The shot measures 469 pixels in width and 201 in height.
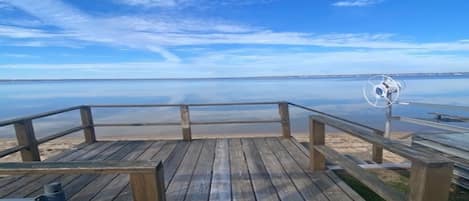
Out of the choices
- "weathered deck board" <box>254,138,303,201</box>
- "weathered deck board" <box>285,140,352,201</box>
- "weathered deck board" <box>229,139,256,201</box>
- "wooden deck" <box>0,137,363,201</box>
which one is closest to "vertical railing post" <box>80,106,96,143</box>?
"wooden deck" <box>0,137,363,201</box>

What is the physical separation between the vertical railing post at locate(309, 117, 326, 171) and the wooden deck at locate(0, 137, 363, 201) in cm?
10

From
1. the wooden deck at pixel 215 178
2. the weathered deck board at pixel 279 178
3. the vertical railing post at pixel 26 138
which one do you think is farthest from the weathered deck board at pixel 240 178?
the vertical railing post at pixel 26 138

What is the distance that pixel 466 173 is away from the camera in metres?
3.57

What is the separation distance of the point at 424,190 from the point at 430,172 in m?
0.11

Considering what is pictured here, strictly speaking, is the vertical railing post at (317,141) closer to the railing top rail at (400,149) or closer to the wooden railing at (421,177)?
the railing top rail at (400,149)

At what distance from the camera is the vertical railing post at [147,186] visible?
1.45 meters

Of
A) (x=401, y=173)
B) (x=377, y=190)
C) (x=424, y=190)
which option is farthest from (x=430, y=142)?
(x=424, y=190)

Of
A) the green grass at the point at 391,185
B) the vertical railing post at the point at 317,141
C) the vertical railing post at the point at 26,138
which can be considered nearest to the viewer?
the vertical railing post at the point at 317,141

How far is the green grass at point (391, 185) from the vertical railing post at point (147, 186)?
2.95 m

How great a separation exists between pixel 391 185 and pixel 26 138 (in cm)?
547

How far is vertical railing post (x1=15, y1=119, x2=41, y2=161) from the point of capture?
3805 mm

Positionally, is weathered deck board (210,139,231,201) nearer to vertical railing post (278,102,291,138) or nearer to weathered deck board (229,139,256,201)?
weathered deck board (229,139,256,201)

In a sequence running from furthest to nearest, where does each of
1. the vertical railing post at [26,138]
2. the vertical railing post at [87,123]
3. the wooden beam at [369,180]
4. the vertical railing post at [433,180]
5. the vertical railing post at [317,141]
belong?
the vertical railing post at [87,123] < the vertical railing post at [26,138] < the vertical railing post at [317,141] < the wooden beam at [369,180] < the vertical railing post at [433,180]

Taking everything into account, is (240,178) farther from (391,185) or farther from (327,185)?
(391,185)
